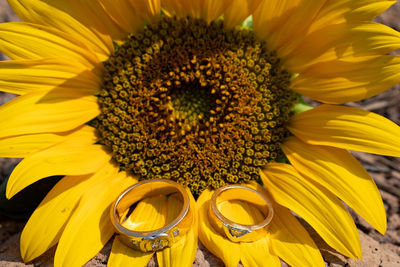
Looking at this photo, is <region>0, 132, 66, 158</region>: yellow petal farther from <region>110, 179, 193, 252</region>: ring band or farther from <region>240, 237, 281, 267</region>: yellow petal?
<region>240, 237, 281, 267</region>: yellow petal

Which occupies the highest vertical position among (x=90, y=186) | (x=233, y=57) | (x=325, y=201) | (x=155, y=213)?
(x=233, y=57)

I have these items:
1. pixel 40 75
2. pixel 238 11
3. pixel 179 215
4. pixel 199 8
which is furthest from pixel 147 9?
pixel 179 215

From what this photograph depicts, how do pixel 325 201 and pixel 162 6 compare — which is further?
pixel 162 6

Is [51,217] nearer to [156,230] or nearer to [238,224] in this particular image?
[156,230]

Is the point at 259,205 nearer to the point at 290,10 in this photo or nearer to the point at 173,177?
the point at 173,177

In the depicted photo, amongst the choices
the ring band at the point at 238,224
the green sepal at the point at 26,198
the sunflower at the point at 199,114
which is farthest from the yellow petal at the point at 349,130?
the green sepal at the point at 26,198

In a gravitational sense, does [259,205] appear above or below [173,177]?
below

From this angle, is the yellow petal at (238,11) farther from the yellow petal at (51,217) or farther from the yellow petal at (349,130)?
the yellow petal at (51,217)

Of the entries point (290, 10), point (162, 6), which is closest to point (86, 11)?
point (162, 6)
